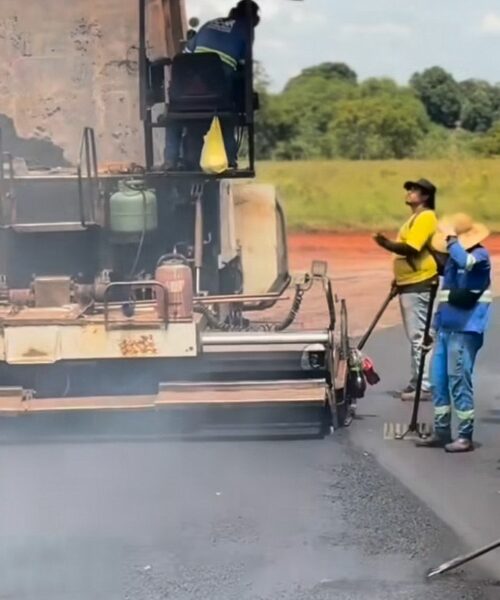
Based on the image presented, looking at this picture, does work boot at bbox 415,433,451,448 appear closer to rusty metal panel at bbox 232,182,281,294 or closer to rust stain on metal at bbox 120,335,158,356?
rust stain on metal at bbox 120,335,158,356

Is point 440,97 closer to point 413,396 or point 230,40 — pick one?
point 230,40

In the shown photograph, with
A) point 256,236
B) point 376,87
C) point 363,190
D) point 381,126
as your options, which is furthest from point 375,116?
point 363,190

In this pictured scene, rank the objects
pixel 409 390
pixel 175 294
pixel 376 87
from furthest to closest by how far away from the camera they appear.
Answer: pixel 376 87 < pixel 409 390 < pixel 175 294

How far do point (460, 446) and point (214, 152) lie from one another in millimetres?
2221

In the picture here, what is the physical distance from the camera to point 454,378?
7.83 meters

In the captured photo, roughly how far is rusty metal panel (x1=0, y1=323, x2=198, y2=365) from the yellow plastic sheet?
3.78ft

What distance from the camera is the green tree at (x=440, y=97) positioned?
7.94m

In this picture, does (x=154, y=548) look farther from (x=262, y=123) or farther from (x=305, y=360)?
(x=262, y=123)

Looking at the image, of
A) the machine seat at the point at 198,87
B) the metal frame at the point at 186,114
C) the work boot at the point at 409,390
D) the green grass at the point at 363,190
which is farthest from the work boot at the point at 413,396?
the green grass at the point at 363,190

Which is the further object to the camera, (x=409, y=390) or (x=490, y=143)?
(x=409, y=390)

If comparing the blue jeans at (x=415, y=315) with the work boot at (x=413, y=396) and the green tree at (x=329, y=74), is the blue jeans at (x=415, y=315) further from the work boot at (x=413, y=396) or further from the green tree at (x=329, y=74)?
the green tree at (x=329, y=74)

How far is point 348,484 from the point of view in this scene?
280 inches

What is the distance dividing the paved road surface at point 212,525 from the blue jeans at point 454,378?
1.80ft

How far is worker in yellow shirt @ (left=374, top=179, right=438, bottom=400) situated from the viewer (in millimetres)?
9172
